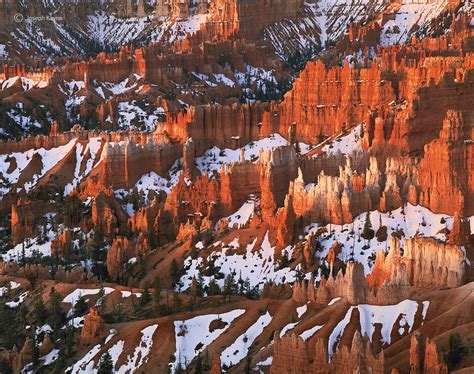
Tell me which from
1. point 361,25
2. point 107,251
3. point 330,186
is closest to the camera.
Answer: point 330,186

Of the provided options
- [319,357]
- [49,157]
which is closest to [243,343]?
[319,357]

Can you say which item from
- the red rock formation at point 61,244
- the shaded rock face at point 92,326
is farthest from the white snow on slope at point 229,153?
the shaded rock face at point 92,326

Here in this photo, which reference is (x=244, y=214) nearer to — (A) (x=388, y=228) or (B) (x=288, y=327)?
(A) (x=388, y=228)

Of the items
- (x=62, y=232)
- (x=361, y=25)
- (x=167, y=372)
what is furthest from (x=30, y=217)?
(x=361, y=25)

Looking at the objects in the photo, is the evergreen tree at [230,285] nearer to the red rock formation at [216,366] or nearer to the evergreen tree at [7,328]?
the red rock formation at [216,366]

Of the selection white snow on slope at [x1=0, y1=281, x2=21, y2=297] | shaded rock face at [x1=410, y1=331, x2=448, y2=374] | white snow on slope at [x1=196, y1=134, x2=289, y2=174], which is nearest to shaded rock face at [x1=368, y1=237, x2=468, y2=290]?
shaded rock face at [x1=410, y1=331, x2=448, y2=374]

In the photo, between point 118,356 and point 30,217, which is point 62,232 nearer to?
point 30,217
